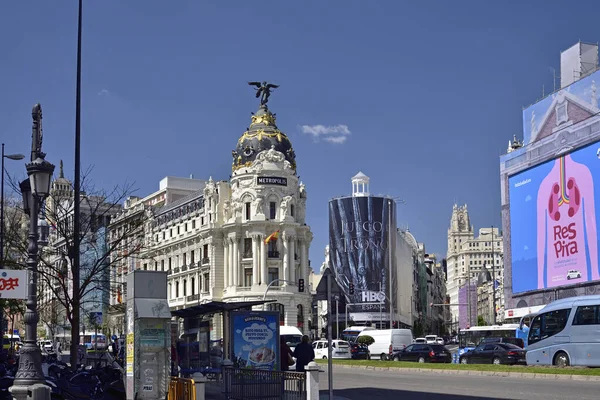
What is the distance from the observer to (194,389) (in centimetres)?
1631

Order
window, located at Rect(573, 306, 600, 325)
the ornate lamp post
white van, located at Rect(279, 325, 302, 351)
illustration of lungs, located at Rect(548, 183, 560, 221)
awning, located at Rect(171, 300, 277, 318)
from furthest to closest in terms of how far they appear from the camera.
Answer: illustration of lungs, located at Rect(548, 183, 560, 221), white van, located at Rect(279, 325, 302, 351), window, located at Rect(573, 306, 600, 325), awning, located at Rect(171, 300, 277, 318), the ornate lamp post

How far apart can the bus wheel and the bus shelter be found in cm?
1519

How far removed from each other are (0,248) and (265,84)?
65734 mm

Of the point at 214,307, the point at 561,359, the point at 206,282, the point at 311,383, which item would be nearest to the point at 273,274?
the point at 206,282

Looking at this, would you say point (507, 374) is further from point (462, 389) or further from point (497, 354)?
point (497, 354)

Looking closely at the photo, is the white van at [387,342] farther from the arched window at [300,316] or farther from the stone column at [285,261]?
the arched window at [300,316]

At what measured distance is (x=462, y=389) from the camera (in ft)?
78.7

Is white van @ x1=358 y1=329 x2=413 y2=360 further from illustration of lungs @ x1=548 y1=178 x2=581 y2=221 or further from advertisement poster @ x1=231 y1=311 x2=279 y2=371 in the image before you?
advertisement poster @ x1=231 y1=311 x2=279 y2=371

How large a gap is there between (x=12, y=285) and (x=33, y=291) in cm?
115

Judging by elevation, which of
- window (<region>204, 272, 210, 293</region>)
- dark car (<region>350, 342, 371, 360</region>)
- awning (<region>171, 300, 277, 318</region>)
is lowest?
dark car (<region>350, 342, 371, 360</region>)

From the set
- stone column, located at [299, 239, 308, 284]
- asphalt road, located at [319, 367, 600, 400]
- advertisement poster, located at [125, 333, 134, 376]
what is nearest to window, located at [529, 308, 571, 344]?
asphalt road, located at [319, 367, 600, 400]

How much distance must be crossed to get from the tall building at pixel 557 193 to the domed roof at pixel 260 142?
936 inches

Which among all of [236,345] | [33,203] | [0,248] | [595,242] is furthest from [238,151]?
[33,203]

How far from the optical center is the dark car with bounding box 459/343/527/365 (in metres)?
42.8
